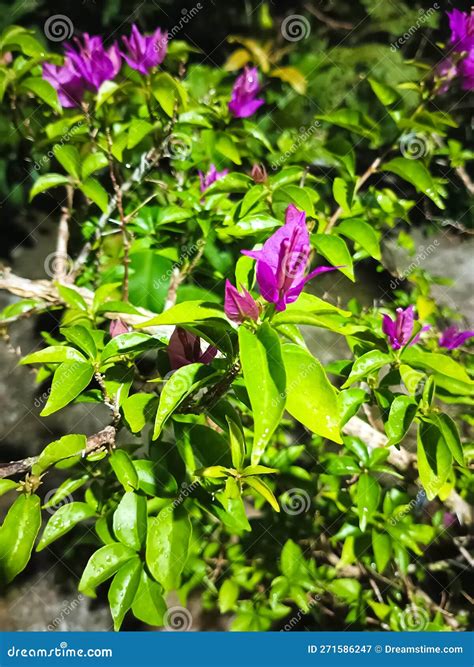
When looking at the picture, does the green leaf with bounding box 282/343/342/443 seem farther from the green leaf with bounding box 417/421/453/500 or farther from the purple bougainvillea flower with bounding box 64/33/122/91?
the purple bougainvillea flower with bounding box 64/33/122/91

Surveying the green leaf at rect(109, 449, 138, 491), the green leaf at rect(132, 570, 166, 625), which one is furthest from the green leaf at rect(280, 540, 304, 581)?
the green leaf at rect(109, 449, 138, 491)

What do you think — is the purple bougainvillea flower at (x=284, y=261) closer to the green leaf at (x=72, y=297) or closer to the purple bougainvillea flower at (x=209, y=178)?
the green leaf at (x=72, y=297)

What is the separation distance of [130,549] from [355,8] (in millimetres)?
2566

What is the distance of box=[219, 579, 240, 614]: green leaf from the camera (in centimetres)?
133

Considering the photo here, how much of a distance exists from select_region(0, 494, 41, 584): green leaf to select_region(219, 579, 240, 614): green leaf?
782 millimetres

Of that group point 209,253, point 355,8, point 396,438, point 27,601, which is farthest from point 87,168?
point 355,8

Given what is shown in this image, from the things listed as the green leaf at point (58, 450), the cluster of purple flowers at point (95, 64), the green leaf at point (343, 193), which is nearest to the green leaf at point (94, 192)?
the cluster of purple flowers at point (95, 64)

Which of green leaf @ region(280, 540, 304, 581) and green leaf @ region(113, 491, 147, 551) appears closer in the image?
green leaf @ region(113, 491, 147, 551)

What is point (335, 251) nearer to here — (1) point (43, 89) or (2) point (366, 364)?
(2) point (366, 364)

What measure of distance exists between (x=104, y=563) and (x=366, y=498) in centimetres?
49

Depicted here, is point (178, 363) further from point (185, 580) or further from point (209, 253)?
point (185, 580)

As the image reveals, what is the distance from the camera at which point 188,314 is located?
1.88ft

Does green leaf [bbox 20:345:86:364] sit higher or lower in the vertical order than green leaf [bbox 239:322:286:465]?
lower

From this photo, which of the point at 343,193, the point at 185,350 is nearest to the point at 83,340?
the point at 185,350
